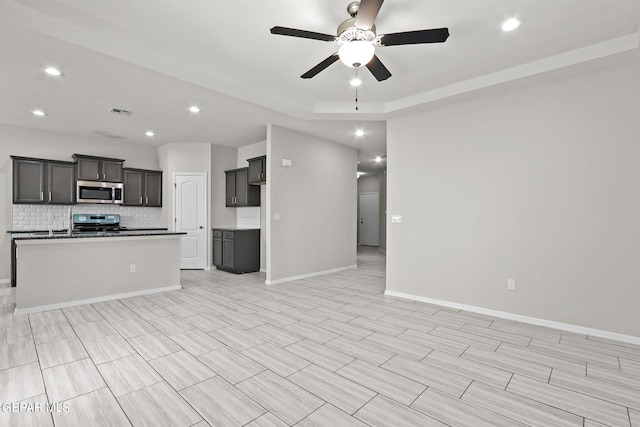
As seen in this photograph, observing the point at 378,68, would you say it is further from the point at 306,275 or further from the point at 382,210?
the point at 382,210

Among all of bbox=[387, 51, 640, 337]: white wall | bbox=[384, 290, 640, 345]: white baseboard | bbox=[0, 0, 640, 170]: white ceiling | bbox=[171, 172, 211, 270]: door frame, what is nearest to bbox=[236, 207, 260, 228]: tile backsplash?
bbox=[171, 172, 211, 270]: door frame

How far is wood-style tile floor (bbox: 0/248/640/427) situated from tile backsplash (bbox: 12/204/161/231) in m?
2.84

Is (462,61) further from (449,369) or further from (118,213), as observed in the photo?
(118,213)

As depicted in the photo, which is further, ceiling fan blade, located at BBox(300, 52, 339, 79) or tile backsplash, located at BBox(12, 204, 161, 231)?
tile backsplash, located at BBox(12, 204, 161, 231)

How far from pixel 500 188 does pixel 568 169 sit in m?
0.68

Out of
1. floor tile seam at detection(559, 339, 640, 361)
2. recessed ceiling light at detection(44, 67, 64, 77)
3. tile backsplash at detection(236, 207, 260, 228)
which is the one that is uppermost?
recessed ceiling light at detection(44, 67, 64, 77)

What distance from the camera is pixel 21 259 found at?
3699mm

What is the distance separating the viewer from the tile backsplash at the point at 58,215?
5.53m

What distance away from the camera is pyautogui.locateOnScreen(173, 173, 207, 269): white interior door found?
6660mm

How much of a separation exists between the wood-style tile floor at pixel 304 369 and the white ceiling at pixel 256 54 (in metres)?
2.83

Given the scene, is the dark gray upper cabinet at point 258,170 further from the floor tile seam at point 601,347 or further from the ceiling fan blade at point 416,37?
the floor tile seam at point 601,347

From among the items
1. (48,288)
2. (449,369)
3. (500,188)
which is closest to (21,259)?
(48,288)

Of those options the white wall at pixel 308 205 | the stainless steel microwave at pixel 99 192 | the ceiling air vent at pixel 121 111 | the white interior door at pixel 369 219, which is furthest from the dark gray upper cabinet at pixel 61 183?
the white interior door at pixel 369 219

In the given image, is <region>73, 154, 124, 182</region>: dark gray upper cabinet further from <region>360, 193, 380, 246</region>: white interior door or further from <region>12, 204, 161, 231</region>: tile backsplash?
<region>360, 193, 380, 246</region>: white interior door
